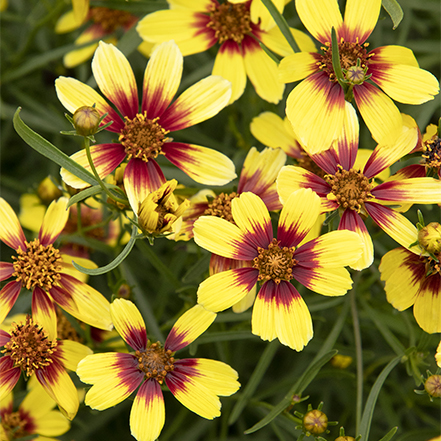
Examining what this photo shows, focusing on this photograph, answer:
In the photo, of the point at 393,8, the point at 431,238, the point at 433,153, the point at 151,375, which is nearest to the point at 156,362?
the point at 151,375

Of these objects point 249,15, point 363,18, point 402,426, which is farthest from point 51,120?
point 402,426

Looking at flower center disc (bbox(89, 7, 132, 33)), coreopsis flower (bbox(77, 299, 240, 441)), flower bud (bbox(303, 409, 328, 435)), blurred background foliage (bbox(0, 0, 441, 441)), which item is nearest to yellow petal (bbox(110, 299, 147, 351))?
coreopsis flower (bbox(77, 299, 240, 441))

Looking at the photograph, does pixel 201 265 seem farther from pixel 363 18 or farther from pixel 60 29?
pixel 60 29

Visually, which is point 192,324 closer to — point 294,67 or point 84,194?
point 84,194

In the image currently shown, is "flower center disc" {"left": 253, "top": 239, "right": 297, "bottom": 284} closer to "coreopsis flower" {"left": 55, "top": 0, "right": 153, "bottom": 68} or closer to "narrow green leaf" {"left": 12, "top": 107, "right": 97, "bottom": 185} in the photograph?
"narrow green leaf" {"left": 12, "top": 107, "right": 97, "bottom": 185}

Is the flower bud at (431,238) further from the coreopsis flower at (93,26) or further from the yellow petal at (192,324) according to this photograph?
the coreopsis flower at (93,26)

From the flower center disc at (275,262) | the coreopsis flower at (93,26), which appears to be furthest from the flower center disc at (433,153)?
the coreopsis flower at (93,26)

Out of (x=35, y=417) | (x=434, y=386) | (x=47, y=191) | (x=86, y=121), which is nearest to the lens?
(x=86, y=121)
